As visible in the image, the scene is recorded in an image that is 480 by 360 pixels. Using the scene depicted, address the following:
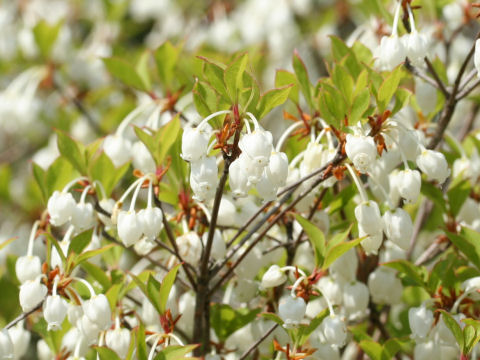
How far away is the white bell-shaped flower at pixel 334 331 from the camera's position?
195cm

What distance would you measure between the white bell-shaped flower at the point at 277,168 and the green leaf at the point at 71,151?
73 cm

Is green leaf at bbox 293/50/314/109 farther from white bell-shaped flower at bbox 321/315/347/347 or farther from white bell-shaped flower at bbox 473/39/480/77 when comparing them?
white bell-shaped flower at bbox 321/315/347/347

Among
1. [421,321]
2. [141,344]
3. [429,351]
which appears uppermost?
[141,344]

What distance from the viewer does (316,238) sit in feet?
6.39

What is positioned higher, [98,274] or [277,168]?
[277,168]

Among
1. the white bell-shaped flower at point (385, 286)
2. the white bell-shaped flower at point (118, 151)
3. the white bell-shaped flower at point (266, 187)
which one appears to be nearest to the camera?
the white bell-shaped flower at point (266, 187)

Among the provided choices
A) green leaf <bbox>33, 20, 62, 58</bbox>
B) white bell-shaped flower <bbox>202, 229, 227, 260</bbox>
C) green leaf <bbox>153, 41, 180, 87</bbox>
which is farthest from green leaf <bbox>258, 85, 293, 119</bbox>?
green leaf <bbox>33, 20, 62, 58</bbox>

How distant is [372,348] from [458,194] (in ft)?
2.12

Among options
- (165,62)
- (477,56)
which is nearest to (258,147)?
(477,56)

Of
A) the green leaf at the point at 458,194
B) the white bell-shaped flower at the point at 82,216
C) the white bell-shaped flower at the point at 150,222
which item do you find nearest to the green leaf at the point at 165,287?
the white bell-shaped flower at the point at 150,222

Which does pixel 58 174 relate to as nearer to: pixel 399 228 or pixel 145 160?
pixel 145 160

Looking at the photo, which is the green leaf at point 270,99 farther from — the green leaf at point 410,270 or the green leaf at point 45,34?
the green leaf at point 45,34

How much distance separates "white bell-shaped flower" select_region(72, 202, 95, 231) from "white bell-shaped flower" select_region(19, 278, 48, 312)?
0.74ft

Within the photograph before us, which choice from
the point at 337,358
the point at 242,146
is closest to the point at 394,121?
the point at 242,146
